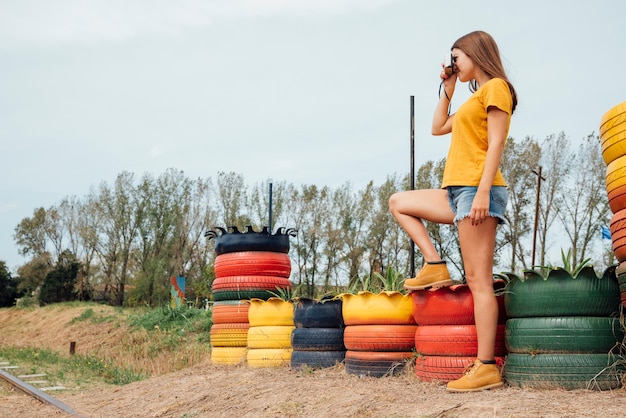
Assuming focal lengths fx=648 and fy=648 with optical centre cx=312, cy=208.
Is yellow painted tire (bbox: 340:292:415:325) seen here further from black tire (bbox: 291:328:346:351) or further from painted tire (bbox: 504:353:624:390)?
A: painted tire (bbox: 504:353:624:390)

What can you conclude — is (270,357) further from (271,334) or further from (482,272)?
(482,272)

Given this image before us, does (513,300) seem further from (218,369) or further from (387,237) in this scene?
(387,237)

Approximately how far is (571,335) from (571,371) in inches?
8.8

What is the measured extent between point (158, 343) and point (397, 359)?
10026mm

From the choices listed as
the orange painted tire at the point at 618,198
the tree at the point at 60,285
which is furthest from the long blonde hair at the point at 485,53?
the tree at the point at 60,285

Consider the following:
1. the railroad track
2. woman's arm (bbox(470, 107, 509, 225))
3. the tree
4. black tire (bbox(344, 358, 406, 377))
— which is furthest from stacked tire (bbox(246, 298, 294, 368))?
the tree

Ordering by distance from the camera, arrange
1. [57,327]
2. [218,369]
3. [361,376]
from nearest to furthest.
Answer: [361,376] < [218,369] < [57,327]

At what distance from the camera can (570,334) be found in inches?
163

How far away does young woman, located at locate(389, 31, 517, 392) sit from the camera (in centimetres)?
422

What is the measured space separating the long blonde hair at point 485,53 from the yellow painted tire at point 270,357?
4.05 meters

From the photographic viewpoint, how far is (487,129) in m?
4.38

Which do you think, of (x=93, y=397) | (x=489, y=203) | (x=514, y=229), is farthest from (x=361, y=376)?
(x=514, y=229)

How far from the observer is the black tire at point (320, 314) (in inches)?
254

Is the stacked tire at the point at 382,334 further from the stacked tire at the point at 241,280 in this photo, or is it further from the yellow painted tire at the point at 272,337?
the stacked tire at the point at 241,280
